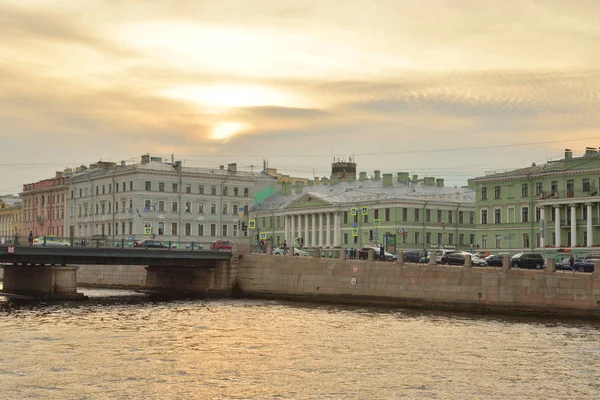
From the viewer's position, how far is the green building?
84750mm

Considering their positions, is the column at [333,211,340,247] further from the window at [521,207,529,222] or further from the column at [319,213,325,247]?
the window at [521,207,529,222]

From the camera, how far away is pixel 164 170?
378 feet

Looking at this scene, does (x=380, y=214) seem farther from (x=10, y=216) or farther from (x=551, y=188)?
(x=10, y=216)

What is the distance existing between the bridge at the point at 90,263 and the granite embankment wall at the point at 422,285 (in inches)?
91.6

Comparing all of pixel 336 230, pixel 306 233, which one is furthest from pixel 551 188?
pixel 306 233

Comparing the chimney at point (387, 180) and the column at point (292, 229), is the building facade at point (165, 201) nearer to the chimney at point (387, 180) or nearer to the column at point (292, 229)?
the column at point (292, 229)

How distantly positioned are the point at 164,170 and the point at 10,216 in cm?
4707

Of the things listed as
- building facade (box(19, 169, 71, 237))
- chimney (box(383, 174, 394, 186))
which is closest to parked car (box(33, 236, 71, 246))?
chimney (box(383, 174, 394, 186))

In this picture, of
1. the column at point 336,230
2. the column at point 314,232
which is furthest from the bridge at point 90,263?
the column at point 314,232

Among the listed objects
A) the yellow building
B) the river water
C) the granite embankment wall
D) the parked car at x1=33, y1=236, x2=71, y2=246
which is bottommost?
the river water

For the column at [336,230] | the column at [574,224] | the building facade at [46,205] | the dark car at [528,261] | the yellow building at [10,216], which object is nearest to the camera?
the dark car at [528,261]

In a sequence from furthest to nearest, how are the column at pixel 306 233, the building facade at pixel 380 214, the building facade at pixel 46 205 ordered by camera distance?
the building facade at pixel 46 205
the column at pixel 306 233
the building facade at pixel 380 214

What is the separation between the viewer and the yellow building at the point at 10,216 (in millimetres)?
148625

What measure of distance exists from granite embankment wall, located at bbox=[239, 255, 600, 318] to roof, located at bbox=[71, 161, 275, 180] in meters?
46.0
